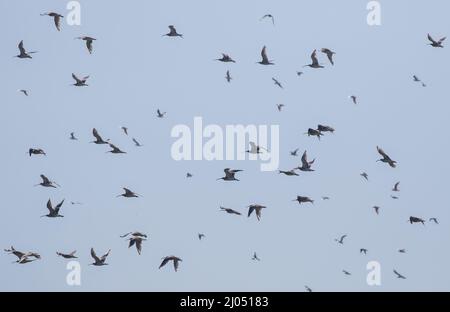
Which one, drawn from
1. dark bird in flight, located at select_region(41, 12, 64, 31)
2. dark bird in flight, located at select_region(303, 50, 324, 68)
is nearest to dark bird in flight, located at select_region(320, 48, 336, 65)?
dark bird in flight, located at select_region(303, 50, 324, 68)

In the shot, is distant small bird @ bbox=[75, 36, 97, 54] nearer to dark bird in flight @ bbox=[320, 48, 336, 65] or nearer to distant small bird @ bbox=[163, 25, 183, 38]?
distant small bird @ bbox=[163, 25, 183, 38]

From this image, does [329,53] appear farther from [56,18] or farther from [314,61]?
[56,18]

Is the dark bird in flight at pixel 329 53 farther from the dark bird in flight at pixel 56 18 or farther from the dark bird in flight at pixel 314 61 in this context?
the dark bird in flight at pixel 56 18

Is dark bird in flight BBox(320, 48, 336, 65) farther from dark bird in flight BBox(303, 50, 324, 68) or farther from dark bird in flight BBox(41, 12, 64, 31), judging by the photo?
dark bird in flight BBox(41, 12, 64, 31)

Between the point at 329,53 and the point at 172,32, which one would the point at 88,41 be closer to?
the point at 172,32

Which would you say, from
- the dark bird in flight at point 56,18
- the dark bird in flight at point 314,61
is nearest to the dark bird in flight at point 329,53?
the dark bird in flight at point 314,61

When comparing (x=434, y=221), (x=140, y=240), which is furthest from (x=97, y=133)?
(x=434, y=221)

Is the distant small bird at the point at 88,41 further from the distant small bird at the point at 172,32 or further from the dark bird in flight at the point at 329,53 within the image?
the dark bird in flight at the point at 329,53

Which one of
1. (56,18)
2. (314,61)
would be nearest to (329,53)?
(314,61)
